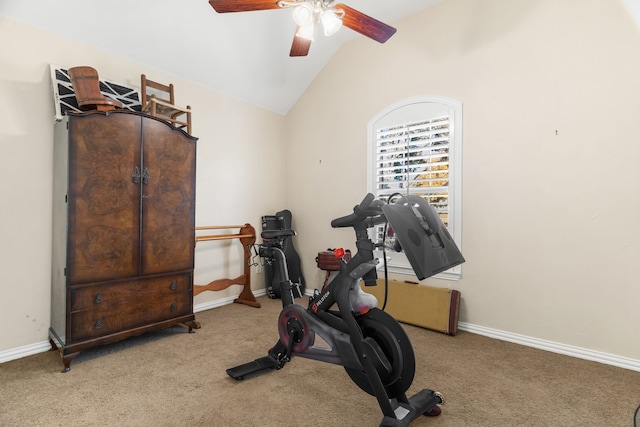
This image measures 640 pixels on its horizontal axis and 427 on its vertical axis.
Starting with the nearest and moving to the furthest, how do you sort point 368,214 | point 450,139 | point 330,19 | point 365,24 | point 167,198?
point 368,214
point 330,19
point 365,24
point 167,198
point 450,139

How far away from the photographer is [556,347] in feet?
8.67

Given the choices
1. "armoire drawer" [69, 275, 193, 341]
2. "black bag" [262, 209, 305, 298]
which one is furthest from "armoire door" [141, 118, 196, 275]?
"black bag" [262, 209, 305, 298]

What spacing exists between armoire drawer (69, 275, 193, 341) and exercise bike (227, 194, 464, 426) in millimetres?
1474

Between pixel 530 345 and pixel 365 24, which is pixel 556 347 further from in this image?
pixel 365 24

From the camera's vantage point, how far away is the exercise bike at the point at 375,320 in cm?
153

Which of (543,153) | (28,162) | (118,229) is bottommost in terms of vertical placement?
(118,229)

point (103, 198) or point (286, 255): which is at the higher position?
point (103, 198)

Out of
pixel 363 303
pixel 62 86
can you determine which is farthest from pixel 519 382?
pixel 62 86

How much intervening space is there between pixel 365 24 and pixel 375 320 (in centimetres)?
200

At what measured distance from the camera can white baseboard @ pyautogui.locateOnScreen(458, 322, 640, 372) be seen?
7.81ft

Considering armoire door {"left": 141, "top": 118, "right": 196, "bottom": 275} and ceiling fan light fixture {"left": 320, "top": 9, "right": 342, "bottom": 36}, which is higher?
ceiling fan light fixture {"left": 320, "top": 9, "right": 342, "bottom": 36}

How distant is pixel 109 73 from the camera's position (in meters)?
3.00

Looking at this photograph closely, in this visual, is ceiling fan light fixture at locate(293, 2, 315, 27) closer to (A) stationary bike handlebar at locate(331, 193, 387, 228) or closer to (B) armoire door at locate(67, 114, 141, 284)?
(A) stationary bike handlebar at locate(331, 193, 387, 228)

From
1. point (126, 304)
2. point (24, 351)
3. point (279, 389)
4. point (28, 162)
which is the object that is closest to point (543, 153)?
point (279, 389)
